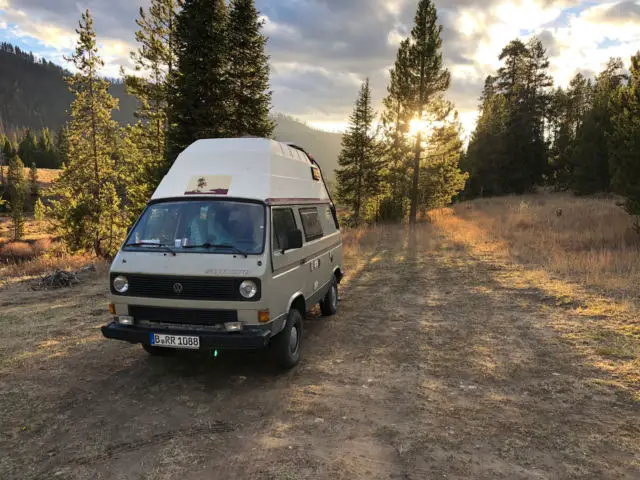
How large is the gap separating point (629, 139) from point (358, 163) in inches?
797

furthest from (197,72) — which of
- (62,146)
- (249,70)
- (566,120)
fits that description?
(62,146)

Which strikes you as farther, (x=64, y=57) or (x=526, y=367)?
(x=64, y=57)

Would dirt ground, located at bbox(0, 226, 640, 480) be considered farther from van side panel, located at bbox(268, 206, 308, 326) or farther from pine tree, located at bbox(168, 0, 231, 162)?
pine tree, located at bbox(168, 0, 231, 162)

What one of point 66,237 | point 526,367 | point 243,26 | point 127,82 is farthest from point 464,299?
point 66,237

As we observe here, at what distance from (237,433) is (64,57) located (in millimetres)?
28130

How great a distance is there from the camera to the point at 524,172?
4691cm

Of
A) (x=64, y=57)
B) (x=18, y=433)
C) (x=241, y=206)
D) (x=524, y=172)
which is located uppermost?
(x=64, y=57)

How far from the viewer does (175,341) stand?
4.81m

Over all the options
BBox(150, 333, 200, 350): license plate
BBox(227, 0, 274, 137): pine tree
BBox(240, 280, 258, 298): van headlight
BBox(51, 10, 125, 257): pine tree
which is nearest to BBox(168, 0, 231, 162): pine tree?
BBox(227, 0, 274, 137): pine tree

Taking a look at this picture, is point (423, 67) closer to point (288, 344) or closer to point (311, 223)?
point (311, 223)

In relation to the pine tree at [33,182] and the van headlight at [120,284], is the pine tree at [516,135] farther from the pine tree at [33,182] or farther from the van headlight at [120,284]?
the pine tree at [33,182]

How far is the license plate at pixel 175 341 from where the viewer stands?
4734 millimetres

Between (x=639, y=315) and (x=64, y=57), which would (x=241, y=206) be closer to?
(x=639, y=315)

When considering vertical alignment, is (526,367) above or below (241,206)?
below
